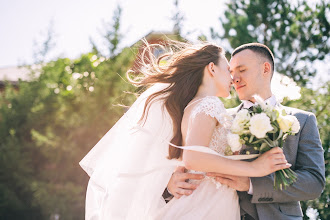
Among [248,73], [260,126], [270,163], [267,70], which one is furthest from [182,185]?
[267,70]

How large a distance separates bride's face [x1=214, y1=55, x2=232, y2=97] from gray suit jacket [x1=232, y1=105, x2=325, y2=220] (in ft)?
2.35

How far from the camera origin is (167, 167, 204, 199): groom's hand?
2.71m

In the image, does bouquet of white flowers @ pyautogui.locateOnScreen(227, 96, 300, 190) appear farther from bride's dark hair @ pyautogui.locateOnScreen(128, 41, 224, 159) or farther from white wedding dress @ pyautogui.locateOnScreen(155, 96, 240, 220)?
bride's dark hair @ pyautogui.locateOnScreen(128, 41, 224, 159)

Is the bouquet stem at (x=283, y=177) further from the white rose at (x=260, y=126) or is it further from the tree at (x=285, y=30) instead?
the tree at (x=285, y=30)

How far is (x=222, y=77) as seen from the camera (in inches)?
112

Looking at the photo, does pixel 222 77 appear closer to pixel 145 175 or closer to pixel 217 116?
pixel 217 116

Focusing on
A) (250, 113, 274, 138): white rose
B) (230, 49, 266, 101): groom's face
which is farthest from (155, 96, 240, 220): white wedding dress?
(230, 49, 266, 101): groom's face

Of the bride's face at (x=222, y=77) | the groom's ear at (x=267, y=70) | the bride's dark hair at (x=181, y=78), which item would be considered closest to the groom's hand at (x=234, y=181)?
the bride's dark hair at (x=181, y=78)

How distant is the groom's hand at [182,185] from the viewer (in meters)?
2.71

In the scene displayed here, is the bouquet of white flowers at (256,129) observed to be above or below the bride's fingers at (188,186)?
above

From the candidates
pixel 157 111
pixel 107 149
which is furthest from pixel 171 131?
pixel 107 149

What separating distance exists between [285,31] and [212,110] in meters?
8.62

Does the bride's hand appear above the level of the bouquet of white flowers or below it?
below

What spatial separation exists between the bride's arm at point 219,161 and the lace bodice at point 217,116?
56 millimetres
